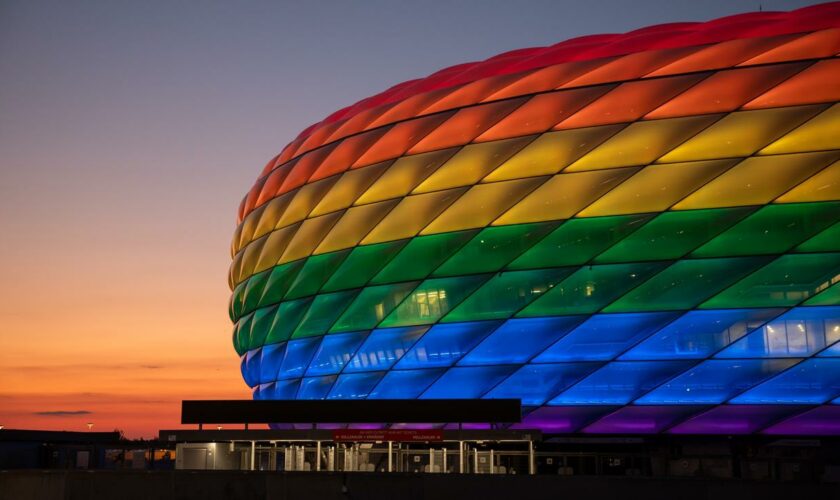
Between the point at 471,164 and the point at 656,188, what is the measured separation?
5840 millimetres

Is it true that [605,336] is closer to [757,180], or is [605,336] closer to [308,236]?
[757,180]

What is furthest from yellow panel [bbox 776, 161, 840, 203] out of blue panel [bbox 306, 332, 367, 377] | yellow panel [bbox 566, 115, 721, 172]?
blue panel [bbox 306, 332, 367, 377]

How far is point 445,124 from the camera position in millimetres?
31797

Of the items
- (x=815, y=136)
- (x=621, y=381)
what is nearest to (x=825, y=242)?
(x=815, y=136)

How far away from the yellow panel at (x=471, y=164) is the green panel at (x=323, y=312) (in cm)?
442

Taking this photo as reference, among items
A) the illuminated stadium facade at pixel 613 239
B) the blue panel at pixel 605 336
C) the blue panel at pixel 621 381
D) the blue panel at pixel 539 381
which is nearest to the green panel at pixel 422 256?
the illuminated stadium facade at pixel 613 239

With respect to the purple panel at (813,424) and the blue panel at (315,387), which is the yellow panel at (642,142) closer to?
→ the purple panel at (813,424)

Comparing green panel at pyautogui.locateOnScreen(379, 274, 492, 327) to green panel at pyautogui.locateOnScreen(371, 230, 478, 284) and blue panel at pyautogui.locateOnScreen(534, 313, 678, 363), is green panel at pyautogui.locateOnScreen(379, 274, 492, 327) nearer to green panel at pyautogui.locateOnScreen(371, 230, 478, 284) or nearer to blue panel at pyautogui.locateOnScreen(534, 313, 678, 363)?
green panel at pyautogui.locateOnScreen(371, 230, 478, 284)

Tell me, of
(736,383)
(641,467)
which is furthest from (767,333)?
(641,467)

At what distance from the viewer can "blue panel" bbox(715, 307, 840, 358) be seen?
2548 centimetres

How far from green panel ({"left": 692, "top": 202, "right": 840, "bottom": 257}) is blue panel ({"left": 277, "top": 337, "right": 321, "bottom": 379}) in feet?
46.7

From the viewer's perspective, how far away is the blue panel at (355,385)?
106ft

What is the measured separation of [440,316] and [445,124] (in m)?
6.14

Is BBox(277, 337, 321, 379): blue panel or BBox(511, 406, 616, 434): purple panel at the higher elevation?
BBox(277, 337, 321, 379): blue panel
